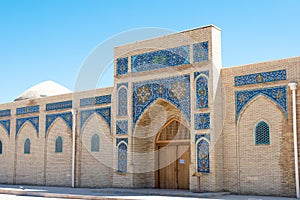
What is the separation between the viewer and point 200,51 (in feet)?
43.3

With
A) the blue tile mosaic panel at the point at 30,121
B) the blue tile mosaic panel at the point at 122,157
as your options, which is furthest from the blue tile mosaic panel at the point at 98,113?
the blue tile mosaic panel at the point at 30,121

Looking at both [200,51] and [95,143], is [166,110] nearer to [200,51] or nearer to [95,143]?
[200,51]

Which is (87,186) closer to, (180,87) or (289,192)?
(180,87)

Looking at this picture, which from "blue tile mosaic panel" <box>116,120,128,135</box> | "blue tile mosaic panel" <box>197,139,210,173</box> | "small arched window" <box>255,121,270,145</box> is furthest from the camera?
"blue tile mosaic panel" <box>116,120,128,135</box>

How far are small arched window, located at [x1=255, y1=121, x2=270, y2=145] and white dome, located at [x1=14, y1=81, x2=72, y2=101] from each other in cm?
1166

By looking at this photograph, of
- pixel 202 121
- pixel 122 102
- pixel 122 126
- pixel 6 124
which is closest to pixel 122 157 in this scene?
pixel 122 126

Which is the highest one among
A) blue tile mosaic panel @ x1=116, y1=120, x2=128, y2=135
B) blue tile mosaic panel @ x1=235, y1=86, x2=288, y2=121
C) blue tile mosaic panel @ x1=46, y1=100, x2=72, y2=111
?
blue tile mosaic panel @ x1=46, y1=100, x2=72, y2=111

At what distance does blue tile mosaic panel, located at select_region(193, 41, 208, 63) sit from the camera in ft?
43.0

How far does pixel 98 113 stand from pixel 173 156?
3442 mm

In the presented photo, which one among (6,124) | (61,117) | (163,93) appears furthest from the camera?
(6,124)

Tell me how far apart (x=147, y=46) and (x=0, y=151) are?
10102mm

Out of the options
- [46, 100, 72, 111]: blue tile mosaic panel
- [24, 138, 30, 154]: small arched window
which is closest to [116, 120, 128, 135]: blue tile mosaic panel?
[46, 100, 72, 111]: blue tile mosaic panel

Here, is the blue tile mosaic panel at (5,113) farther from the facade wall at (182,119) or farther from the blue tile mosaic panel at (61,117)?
the blue tile mosaic panel at (61,117)

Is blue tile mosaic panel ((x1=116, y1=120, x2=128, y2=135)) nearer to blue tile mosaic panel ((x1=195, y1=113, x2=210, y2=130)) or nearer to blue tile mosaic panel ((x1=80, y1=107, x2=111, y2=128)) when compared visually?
blue tile mosaic panel ((x1=80, y1=107, x2=111, y2=128))
